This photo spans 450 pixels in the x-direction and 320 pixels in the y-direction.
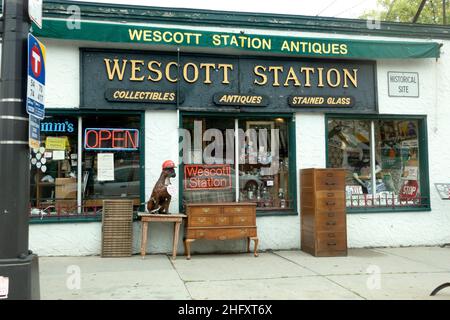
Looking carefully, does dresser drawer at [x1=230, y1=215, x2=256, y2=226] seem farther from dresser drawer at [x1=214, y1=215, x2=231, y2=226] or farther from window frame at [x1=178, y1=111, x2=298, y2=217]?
window frame at [x1=178, y1=111, x2=298, y2=217]

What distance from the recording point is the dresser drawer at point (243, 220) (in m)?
8.29

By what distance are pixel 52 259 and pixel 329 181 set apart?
5.26 meters

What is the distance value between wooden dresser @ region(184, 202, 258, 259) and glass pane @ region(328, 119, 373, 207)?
2.51 m

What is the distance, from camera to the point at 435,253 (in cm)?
891

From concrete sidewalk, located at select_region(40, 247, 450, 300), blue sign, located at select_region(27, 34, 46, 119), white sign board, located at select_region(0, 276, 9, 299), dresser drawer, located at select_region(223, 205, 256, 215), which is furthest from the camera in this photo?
dresser drawer, located at select_region(223, 205, 256, 215)

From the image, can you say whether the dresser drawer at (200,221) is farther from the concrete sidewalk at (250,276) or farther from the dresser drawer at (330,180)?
the dresser drawer at (330,180)

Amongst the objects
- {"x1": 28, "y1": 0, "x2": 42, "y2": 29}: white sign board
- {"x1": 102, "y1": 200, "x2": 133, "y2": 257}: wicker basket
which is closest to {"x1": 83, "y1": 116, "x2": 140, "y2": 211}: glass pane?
{"x1": 102, "y1": 200, "x2": 133, "y2": 257}: wicker basket

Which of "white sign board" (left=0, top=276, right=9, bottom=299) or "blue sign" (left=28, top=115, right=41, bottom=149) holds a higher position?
"blue sign" (left=28, top=115, right=41, bottom=149)

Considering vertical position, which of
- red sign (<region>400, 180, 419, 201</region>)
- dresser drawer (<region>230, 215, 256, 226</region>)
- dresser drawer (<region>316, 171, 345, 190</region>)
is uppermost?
dresser drawer (<region>316, 171, 345, 190</region>)

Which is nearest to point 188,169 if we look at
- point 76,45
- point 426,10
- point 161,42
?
point 161,42

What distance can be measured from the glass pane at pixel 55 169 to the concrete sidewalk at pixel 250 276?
1036mm

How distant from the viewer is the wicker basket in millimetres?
8180

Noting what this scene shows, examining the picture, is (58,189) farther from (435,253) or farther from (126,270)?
(435,253)

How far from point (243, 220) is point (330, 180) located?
1.83m
